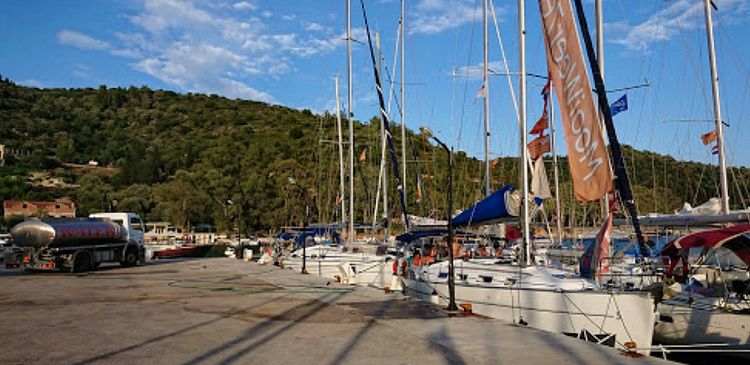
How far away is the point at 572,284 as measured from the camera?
14.7 m

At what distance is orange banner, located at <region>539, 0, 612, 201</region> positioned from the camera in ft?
45.2

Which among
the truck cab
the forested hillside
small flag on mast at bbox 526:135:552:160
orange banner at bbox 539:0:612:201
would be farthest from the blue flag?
the truck cab

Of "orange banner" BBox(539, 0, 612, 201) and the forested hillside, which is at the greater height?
the forested hillside

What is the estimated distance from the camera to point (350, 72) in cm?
3981

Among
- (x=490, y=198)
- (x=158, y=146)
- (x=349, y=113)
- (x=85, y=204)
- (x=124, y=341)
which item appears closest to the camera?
(x=124, y=341)

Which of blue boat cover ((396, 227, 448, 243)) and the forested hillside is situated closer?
blue boat cover ((396, 227, 448, 243))

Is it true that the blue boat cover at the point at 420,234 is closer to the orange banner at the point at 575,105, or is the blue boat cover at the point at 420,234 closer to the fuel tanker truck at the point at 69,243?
the orange banner at the point at 575,105

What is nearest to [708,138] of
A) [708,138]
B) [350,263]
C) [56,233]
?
[708,138]

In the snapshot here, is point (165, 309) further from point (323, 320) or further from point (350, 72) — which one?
point (350, 72)

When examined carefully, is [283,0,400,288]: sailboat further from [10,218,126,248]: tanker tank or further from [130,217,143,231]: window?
[10,218,126,248]: tanker tank

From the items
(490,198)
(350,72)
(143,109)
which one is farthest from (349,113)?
(143,109)

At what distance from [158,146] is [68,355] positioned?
133 m

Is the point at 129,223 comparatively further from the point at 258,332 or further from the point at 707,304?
the point at 707,304

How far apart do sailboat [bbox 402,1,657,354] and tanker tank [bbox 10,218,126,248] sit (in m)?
18.7
